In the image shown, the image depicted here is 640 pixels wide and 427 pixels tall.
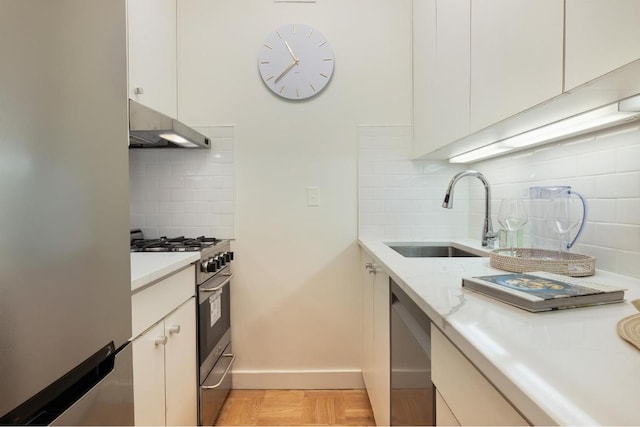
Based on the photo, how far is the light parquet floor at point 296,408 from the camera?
5.64 feet

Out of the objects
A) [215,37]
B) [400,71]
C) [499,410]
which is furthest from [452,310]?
[215,37]

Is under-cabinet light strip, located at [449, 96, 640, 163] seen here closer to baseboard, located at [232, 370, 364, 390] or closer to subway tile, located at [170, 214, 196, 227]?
baseboard, located at [232, 370, 364, 390]

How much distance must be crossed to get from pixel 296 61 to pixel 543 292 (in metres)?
1.83

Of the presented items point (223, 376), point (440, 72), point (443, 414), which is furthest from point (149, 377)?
point (440, 72)

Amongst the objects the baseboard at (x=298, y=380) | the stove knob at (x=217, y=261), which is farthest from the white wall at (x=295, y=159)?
the stove knob at (x=217, y=261)

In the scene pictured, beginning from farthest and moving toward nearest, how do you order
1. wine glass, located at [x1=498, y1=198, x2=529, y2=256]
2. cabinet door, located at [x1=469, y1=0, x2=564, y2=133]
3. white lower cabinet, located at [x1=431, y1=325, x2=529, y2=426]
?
wine glass, located at [x1=498, y1=198, x2=529, y2=256] < cabinet door, located at [x1=469, y1=0, x2=564, y2=133] < white lower cabinet, located at [x1=431, y1=325, x2=529, y2=426]

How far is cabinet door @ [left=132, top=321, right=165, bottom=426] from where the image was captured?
965 millimetres

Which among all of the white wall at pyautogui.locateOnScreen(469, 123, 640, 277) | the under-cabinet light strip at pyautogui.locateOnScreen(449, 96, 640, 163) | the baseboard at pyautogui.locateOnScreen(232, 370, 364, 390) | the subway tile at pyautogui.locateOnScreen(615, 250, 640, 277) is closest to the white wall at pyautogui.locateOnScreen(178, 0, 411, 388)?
the baseboard at pyautogui.locateOnScreen(232, 370, 364, 390)

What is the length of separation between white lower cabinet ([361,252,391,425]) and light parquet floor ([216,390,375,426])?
160 mm

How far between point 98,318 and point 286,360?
5.19 feet

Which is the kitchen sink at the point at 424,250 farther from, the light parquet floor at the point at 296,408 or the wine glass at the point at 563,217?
the light parquet floor at the point at 296,408

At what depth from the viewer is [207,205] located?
6.67 feet

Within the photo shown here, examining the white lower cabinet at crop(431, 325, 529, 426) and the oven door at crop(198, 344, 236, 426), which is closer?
the white lower cabinet at crop(431, 325, 529, 426)

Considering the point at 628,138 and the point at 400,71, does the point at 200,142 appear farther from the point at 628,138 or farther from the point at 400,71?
the point at 628,138
